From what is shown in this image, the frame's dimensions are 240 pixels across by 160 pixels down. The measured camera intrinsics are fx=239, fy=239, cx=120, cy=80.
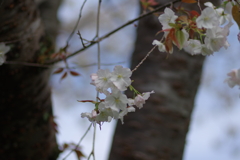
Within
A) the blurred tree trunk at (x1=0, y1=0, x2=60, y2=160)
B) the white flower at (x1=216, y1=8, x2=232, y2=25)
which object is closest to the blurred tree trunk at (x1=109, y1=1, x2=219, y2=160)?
the blurred tree trunk at (x1=0, y1=0, x2=60, y2=160)

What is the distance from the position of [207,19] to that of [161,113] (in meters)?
0.79

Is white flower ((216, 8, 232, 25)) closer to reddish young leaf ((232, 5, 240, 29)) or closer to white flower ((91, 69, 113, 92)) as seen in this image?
reddish young leaf ((232, 5, 240, 29))

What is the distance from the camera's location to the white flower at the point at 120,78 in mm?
402

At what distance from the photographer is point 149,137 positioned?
1125mm

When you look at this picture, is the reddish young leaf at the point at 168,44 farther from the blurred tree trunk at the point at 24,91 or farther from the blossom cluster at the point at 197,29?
the blurred tree trunk at the point at 24,91

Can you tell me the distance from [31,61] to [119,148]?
579mm

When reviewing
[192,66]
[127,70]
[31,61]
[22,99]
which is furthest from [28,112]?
[192,66]

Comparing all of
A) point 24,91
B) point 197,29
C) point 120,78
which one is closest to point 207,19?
point 197,29

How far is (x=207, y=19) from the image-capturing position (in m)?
0.41

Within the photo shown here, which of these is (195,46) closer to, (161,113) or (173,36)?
(173,36)

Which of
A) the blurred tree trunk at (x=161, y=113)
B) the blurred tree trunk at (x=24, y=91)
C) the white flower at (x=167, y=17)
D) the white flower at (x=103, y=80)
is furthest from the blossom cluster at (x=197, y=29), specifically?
the blurred tree trunk at (x=161, y=113)

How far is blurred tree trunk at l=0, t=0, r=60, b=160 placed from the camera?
79 cm

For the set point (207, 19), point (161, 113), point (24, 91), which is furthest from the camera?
point (161, 113)

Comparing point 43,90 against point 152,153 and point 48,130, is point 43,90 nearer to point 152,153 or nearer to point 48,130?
point 48,130
